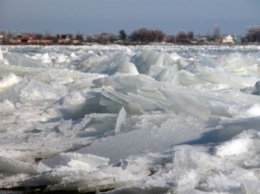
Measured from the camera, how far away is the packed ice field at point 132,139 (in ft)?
9.31

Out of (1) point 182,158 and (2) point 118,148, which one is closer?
(1) point 182,158

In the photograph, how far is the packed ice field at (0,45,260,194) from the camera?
9.31 ft

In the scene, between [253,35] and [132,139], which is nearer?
[132,139]

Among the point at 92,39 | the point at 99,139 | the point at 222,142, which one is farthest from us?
the point at 92,39

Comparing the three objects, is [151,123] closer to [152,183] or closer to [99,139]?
[99,139]

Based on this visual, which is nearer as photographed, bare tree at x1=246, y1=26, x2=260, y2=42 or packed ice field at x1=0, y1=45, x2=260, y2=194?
packed ice field at x1=0, y1=45, x2=260, y2=194

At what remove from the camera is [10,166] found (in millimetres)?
3215

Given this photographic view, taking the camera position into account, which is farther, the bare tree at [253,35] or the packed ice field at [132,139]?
the bare tree at [253,35]

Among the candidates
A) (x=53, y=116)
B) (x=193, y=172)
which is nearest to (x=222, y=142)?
(x=193, y=172)

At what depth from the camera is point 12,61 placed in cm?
980

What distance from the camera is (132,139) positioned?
3.72 meters

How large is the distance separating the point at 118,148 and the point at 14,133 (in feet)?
3.95

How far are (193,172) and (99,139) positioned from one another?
125 centimetres

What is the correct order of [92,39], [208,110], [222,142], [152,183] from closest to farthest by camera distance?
[152,183] → [222,142] → [208,110] → [92,39]
